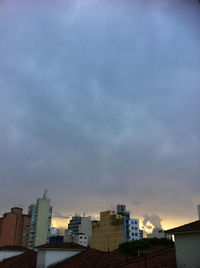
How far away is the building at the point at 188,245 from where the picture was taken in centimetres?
1820

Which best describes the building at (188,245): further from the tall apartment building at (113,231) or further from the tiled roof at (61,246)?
the tall apartment building at (113,231)

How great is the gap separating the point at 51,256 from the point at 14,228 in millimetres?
69229

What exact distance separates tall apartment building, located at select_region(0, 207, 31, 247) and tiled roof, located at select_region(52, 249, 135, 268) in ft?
224

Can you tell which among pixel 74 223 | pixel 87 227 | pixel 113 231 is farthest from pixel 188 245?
pixel 74 223

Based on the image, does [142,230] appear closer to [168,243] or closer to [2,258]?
[168,243]

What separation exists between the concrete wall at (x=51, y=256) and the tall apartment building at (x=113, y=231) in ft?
201

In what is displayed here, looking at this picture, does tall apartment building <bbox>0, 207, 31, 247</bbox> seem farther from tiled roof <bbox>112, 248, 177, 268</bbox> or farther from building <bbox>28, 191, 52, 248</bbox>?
tiled roof <bbox>112, 248, 177, 268</bbox>

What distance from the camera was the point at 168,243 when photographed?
60.0m

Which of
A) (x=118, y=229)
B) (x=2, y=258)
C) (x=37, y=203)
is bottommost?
(x=2, y=258)

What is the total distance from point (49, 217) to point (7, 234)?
52.2 ft

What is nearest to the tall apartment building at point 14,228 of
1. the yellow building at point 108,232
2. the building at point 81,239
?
the building at point 81,239

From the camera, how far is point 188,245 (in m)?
18.9

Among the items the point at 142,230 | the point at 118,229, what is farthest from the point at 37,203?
the point at 142,230

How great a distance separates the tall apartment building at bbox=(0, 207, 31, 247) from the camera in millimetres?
91000
